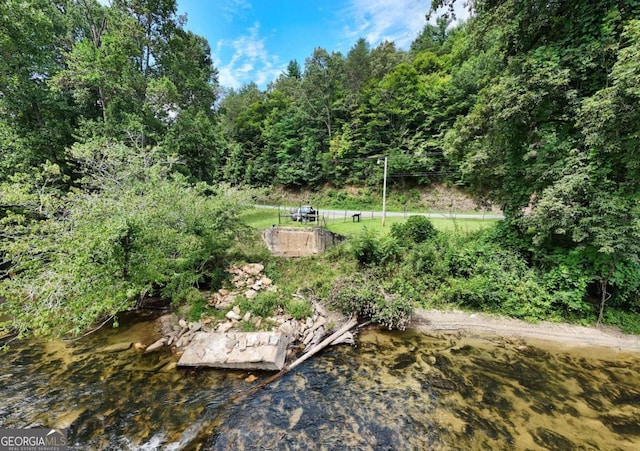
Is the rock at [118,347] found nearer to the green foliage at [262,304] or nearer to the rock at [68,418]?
the rock at [68,418]

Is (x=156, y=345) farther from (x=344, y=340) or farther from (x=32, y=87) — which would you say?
(x=32, y=87)

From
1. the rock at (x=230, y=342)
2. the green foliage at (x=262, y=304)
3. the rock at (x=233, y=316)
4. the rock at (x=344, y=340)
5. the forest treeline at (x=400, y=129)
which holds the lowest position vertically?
the rock at (x=344, y=340)

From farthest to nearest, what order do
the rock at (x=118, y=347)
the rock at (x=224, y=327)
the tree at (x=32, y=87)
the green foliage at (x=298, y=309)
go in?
the tree at (x=32, y=87) → the green foliage at (x=298, y=309) → the rock at (x=224, y=327) → the rock at (x=118, y=347)

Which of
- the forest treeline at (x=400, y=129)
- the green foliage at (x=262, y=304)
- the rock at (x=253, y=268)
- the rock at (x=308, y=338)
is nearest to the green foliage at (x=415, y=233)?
the forest treeline at (x=400, y=129)

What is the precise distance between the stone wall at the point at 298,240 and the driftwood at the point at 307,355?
205 inches

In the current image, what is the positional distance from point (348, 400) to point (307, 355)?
5.64ft

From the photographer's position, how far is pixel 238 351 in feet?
21.1

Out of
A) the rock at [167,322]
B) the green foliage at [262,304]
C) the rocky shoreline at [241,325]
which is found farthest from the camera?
the green foliage at [262,304]

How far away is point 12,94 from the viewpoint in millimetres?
12172

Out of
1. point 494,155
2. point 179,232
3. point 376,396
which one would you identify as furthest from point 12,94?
point 494,155

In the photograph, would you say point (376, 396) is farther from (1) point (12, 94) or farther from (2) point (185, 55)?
(2) point (185, 55)

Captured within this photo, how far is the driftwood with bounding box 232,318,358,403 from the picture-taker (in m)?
5.49

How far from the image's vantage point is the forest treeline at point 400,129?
6113mm

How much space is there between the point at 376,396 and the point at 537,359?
14.3 feet
